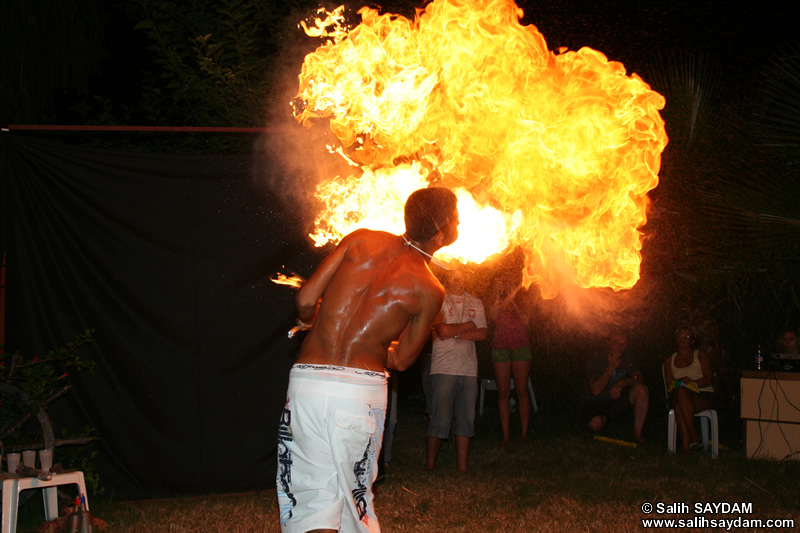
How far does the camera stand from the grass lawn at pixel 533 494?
5051 millimetres

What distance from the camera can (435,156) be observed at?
4758 millimetres

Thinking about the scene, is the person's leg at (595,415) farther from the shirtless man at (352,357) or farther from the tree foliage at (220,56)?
the shirtless man at (352,357)

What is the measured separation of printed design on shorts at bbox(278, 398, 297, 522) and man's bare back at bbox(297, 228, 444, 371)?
0.31m

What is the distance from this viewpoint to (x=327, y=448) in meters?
3.17

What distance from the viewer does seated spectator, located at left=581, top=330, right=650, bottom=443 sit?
8.17 metres

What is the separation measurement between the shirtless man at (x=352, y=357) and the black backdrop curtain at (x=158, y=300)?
2.25 meters

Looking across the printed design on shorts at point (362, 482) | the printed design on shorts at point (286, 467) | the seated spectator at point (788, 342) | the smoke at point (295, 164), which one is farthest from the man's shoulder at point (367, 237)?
the seated spectator at point (788, 342)

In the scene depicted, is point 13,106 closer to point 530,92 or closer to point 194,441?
point 194,441

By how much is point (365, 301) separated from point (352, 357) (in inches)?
10.9

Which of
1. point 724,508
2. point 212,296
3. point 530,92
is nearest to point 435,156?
point 530,92

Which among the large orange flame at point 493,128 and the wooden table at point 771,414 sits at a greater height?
the large orange flame at point 493,128

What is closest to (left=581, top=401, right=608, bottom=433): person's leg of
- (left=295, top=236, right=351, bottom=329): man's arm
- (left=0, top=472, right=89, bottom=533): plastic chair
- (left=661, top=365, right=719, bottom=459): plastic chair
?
(left=661, top=365, right=719, bottom=459): plastic chair

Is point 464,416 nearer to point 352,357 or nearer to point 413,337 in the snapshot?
point 413,337

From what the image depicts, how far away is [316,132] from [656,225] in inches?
153
